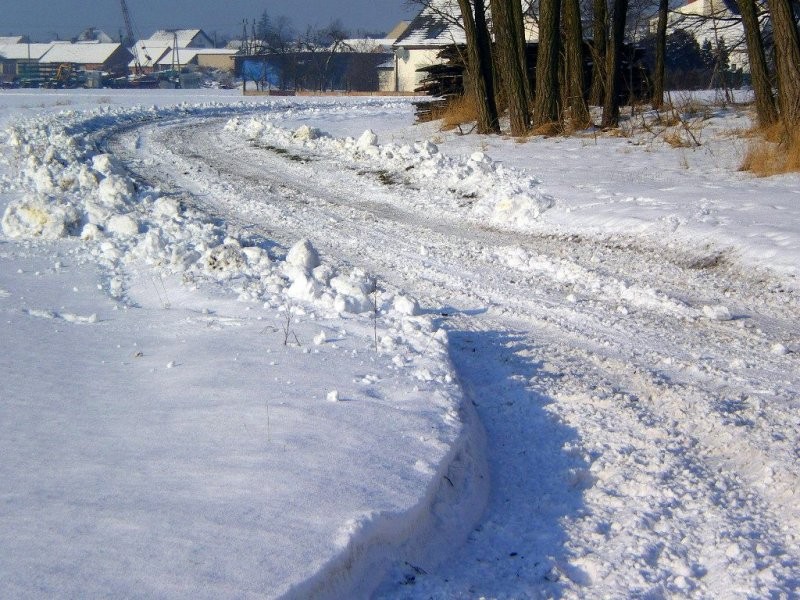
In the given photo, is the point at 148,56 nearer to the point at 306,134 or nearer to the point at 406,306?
the point at 306,134

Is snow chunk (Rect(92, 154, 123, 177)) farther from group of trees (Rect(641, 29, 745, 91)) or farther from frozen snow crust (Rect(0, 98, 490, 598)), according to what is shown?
group of trees (Rect(641, 29, 745, 91))

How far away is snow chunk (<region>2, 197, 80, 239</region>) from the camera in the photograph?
31.5 ft

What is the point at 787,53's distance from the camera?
41.7 feet

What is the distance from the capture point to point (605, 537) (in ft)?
12.8

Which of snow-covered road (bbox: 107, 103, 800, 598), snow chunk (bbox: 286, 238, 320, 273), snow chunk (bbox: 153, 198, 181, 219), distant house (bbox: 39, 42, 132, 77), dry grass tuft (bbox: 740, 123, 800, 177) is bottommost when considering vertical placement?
snow-covered road (bbox: 107, 103, 800, 598)

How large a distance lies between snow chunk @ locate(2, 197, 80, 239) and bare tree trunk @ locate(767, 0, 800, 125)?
397 inches

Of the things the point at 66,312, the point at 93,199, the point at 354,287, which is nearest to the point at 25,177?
the point at 93,199

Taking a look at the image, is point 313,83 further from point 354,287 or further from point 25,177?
point 354,287

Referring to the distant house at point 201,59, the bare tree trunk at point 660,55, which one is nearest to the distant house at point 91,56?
the distant house at point 201,59

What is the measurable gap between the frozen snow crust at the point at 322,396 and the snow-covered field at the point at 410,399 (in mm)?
20

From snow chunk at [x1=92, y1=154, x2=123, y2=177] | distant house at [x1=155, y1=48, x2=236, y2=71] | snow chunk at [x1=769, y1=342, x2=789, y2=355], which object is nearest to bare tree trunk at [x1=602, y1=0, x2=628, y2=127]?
snow chunk at [x1=92, y1=154, x2=123, y2=177]

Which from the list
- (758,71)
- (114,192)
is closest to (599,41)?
(758,71)

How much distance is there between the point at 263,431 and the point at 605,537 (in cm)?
179

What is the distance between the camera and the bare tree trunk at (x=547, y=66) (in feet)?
55.5
